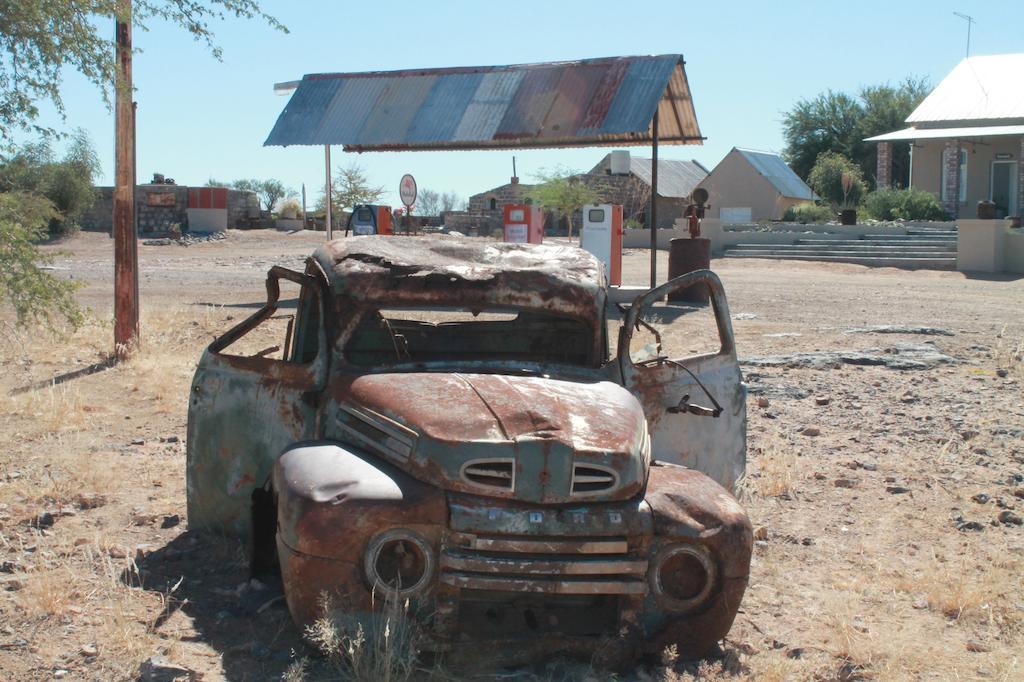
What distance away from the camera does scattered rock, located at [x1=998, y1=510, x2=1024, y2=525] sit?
6578 mm

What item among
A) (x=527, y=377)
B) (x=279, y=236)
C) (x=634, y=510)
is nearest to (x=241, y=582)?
(x=527, y=377)

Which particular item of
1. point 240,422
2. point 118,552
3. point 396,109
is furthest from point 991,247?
point 118,552

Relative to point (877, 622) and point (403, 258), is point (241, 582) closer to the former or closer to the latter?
point (403, 258)

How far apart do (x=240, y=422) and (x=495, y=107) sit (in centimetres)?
1543

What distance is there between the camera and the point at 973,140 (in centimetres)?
3950

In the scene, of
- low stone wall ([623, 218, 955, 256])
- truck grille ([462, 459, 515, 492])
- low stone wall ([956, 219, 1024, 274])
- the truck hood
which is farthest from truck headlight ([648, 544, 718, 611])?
low stone wall ([623, 218, 955, 256])

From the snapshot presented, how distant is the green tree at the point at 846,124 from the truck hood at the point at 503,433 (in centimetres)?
5497

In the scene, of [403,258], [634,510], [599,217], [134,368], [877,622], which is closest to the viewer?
[634,510]

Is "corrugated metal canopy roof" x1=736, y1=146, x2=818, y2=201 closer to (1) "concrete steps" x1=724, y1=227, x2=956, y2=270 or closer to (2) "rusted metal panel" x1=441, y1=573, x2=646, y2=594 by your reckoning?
(1) "concrete steps" x1=724, y1=227, x2=956, y2=270

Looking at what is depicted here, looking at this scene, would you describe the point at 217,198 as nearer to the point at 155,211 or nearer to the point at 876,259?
the point at 155,211

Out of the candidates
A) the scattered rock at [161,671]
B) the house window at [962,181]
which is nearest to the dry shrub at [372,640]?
the scattered rock at [161,671]

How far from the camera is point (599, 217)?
19.6 metres

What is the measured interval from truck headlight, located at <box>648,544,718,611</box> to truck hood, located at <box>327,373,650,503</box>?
12.7 inches

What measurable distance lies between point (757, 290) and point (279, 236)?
21503 mm
